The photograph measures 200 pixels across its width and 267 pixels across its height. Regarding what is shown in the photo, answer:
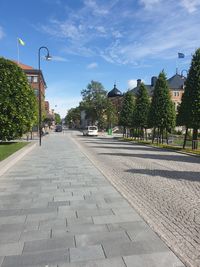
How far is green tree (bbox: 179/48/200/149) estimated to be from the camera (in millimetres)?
23969

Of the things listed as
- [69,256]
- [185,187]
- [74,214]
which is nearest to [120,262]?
[69,256]

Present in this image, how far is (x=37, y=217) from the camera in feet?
21.6

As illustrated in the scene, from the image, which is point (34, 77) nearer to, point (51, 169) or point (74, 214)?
point (51, 169)

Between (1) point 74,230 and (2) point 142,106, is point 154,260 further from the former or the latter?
(2) point 142,106

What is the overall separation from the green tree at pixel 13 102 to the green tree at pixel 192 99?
14.0m

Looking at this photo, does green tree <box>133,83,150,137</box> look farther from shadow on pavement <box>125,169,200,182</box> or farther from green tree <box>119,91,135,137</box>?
shadow on pavement <box>125,169,200,182</box>

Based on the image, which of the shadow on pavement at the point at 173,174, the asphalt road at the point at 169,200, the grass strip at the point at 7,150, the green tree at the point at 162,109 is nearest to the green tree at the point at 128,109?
the green tree at the point at 162,109

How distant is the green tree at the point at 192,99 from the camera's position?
78.6 feet

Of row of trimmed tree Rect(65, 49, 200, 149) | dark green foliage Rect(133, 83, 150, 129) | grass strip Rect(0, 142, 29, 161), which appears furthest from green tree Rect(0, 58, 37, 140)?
dark green foliage Rect(133, 83, 150, 129)

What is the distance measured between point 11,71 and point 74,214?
24.7 metres

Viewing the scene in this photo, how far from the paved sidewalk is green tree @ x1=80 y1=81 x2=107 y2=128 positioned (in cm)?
8666

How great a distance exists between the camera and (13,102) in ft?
93.5

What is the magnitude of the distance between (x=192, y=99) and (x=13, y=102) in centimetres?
1524

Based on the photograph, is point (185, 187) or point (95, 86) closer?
point (185, 187)
